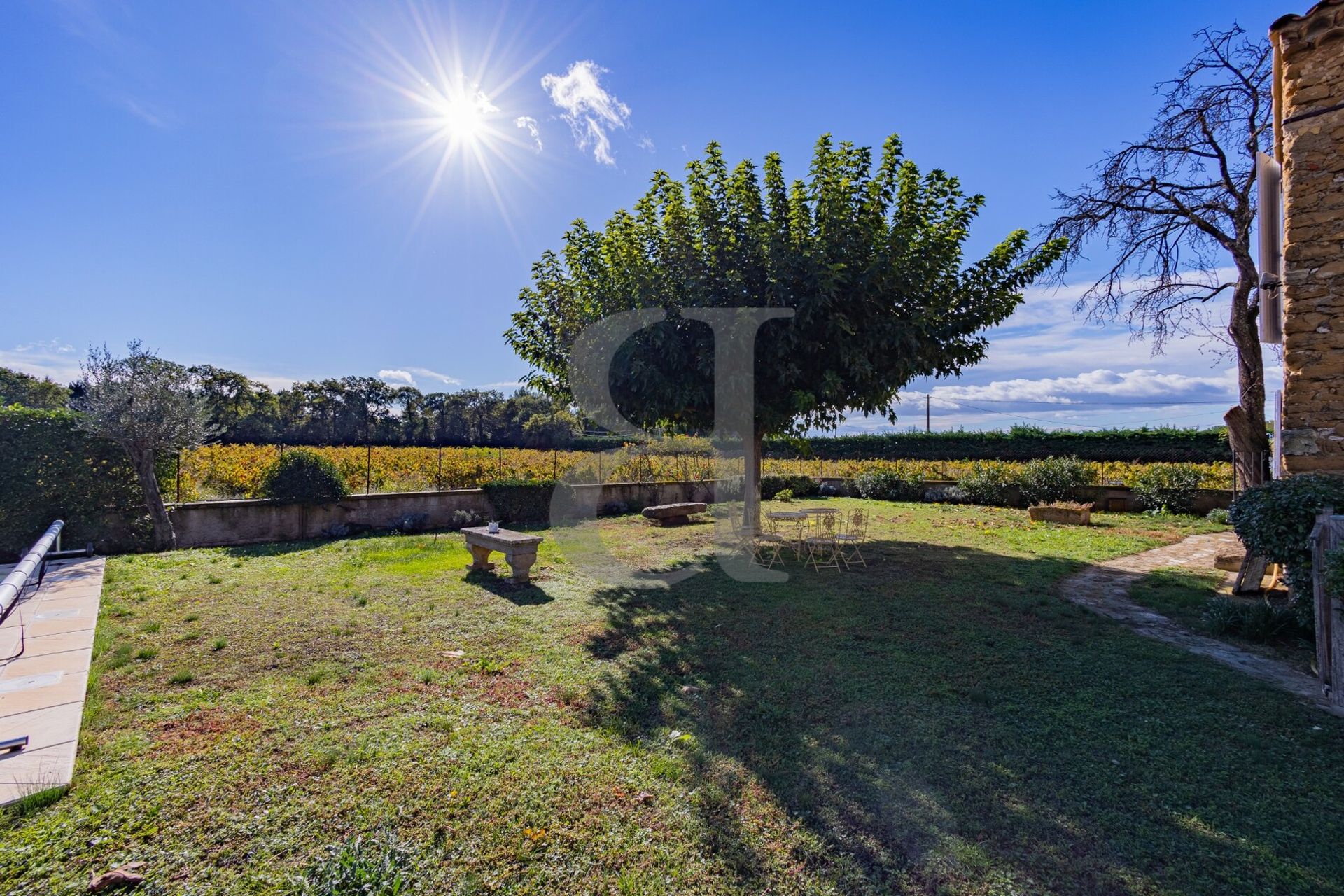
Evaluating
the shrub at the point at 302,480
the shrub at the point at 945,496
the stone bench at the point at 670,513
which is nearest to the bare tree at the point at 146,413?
the shrub at the point at 302,480

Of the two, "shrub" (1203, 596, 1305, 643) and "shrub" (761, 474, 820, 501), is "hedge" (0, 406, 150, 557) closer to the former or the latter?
"shrub" (1203, 596, 1305, 643)

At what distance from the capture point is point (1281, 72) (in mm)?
5820

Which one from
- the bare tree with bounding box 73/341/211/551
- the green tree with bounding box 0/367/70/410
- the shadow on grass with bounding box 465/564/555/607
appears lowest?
the shadow on grass with bounding box 465/564/555/607

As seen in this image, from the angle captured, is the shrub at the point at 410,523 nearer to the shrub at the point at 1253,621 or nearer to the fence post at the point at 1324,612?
the shrub at the point at 1253,621

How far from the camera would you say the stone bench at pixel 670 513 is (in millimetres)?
12508

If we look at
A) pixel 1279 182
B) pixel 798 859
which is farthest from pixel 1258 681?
pixel 1279 182

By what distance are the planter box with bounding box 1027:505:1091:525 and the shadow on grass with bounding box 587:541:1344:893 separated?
8517mm

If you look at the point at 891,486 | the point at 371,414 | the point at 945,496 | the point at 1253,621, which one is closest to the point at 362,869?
the point at 1253,621

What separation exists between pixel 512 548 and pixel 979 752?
5339 mm

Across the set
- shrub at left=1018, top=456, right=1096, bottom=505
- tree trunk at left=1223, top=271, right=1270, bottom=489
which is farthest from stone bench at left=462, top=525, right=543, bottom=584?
shrub at left=1018, top=456, right=1096, bottom=505

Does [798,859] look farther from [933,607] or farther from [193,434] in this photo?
[193,434]

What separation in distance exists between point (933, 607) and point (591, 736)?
4.34 m

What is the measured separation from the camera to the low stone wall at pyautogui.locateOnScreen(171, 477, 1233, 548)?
9.53 metres

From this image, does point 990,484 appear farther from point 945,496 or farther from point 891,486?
point 891,486
